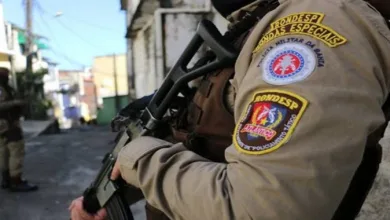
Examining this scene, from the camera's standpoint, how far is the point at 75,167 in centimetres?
649

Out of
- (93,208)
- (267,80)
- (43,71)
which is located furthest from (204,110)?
(43,71)

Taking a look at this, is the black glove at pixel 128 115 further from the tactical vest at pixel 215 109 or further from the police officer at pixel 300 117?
the police officer at pixel 300 117

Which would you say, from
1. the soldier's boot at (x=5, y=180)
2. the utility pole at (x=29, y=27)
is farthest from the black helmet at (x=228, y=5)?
the utility pole at (x=29, y=27)

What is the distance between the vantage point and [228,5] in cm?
110

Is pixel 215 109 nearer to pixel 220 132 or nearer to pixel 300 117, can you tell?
pixel 220 132

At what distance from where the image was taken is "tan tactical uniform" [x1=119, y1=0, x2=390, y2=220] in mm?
695

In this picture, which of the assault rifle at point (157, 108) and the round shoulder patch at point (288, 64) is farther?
the assault rifle at point (157, 108)

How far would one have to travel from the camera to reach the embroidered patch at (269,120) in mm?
705

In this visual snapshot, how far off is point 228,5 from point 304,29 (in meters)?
0.37

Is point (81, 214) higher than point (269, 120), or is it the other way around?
point (269, 120)

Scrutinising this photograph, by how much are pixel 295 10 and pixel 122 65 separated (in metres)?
44.8

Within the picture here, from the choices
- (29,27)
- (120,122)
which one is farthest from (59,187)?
(29,27)

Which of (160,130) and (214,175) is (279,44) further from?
(160,130)

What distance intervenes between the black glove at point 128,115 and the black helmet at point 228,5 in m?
0.29
